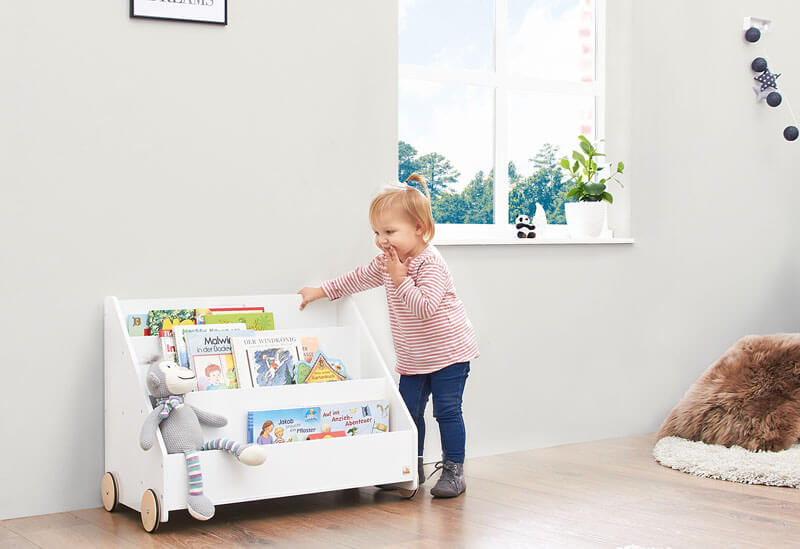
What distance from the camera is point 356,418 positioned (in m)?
2.24

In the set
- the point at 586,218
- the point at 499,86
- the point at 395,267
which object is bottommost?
the point at 395,267

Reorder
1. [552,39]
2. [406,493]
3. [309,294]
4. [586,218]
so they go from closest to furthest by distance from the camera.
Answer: [406,493] → [309,294] → [586,218] → [552,39]

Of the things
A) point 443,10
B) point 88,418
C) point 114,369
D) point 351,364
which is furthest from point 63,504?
point 443,10

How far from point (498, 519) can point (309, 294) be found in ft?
2.46

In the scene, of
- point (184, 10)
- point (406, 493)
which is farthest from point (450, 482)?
point (184, 10)

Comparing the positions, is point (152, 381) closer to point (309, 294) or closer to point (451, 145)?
point (309, 294)

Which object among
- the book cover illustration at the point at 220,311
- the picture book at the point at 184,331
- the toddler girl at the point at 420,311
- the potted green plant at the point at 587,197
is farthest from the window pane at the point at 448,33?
the picture book at the point at 184,331

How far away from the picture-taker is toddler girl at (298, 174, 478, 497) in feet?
7.56

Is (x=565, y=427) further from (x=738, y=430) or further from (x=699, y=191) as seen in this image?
(x=699, y=191)

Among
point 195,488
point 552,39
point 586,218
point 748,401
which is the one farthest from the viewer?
point 552,39

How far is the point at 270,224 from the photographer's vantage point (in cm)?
244

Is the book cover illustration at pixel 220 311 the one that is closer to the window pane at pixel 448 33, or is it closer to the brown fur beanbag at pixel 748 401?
the window pane at pixel 448 33

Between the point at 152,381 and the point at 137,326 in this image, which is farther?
the point at 137,326

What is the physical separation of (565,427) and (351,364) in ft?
2.95
